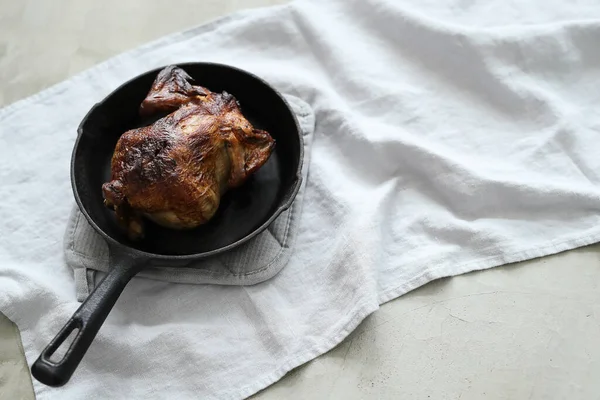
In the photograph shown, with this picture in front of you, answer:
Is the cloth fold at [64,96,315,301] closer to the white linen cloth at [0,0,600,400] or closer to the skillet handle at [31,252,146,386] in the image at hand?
the white linen cloth at [0,0,600,400]

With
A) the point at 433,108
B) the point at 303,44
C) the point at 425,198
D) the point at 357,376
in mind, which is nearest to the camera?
the point at 357,376

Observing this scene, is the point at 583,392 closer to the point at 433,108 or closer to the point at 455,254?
the point at 455,254

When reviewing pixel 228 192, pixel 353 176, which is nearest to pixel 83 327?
pixel 228 192

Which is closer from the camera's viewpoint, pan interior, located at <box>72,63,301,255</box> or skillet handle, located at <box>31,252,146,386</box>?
skillet handle, located at <box>31,252,146,386</box>

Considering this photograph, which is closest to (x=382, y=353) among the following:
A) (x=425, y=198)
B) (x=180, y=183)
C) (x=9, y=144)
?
Answer: (x=425, y=198)

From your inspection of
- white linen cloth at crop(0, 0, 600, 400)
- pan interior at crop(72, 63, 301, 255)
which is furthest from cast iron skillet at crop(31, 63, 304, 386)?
white linen cloth at crop(0, 0, 600, 400)

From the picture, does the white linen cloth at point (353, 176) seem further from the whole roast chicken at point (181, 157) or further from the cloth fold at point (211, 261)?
the whole roast chicken at point (181, 157)

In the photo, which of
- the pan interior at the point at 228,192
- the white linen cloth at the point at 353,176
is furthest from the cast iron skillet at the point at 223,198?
the white linen cloth at the point at 353,176

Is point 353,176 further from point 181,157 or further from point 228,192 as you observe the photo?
point 181,157
